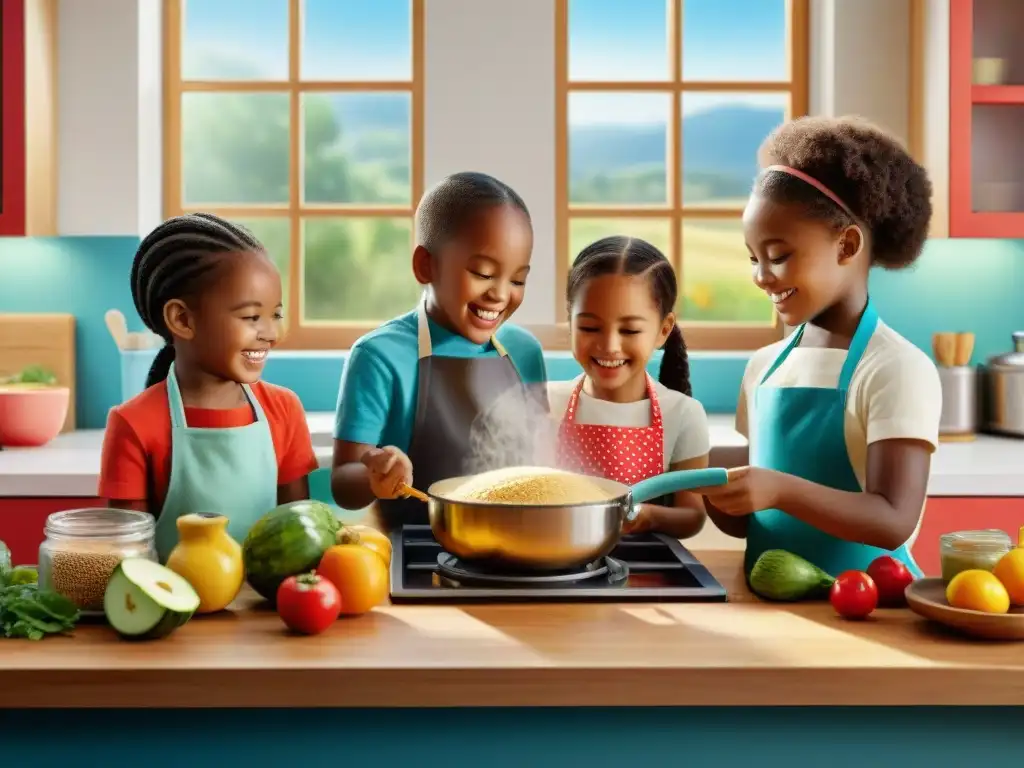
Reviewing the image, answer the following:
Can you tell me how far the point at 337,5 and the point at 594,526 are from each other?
1065 cm

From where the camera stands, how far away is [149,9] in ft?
10.7

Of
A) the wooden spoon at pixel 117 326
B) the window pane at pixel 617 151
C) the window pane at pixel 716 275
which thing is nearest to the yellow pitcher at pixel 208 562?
the wooden spoon at pixel 117 326

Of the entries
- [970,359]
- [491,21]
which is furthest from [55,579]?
[970,359]

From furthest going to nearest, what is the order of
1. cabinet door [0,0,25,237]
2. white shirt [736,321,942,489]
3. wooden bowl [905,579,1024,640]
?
cabinet door [0,0,25,237]
white shirt [736,321,942,489]
wooden bowl [905,579,1024,640]

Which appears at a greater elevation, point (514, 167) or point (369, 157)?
point (369, 157)

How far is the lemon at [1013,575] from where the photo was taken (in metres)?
1.22

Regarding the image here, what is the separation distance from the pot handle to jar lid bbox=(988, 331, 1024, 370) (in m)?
2.01

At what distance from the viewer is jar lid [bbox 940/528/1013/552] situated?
1317mm

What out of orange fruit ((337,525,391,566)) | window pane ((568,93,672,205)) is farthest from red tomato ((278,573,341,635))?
window pane ((568,93,672,205))

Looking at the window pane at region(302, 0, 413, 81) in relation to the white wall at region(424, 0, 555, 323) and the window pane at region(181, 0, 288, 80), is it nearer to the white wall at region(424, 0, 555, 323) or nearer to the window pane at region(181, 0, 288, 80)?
the window pane at region(181, 0, 288, 80)

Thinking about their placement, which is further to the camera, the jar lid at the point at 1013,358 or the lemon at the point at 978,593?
the jar lid at the point at 1013,358

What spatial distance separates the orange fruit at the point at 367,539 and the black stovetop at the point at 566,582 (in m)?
0.04

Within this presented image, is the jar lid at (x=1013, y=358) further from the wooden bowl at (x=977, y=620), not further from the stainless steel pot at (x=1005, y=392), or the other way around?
the wooden bowl at (x=977, y=620)

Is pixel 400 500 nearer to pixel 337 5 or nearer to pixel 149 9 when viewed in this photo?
pixel 149 9
